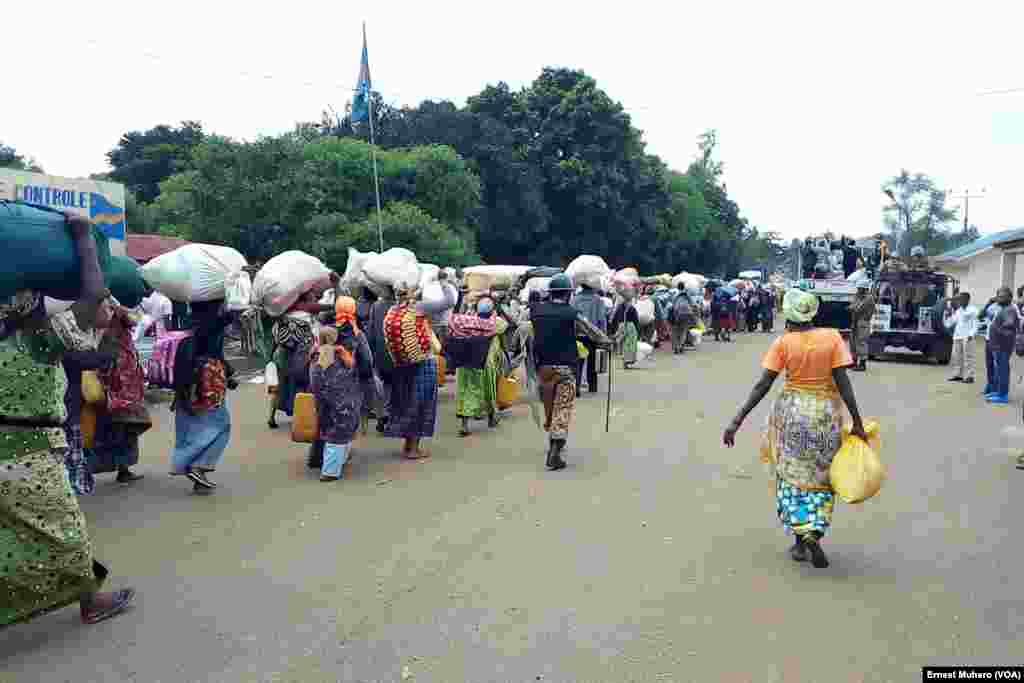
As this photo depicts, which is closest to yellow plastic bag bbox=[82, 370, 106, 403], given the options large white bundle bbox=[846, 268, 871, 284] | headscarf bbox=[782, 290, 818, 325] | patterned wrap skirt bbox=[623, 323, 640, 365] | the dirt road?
the dirt road

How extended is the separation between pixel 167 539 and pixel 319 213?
18760mm

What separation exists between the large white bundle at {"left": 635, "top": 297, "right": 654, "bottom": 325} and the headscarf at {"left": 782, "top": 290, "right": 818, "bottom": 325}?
45.1ft

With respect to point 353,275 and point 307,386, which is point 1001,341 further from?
point 307,386

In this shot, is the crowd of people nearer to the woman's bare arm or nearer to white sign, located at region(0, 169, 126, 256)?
the woman's bare arm

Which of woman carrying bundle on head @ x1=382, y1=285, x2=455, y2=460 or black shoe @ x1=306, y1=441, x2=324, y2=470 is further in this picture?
woman carrying bundle on head @ x1=382, y1=285, x2=455, y2=460

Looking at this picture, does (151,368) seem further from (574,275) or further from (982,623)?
(574,275)

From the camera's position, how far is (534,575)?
4980 millimetres

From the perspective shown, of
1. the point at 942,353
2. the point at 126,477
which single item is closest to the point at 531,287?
the point at 126,477

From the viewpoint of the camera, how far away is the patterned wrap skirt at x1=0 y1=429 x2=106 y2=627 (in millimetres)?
3781

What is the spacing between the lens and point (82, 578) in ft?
13.4

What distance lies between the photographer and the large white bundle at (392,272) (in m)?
8.51

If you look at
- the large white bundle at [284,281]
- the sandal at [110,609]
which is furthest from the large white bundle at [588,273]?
the sandal at [110,609]

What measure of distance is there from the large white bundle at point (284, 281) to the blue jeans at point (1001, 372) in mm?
10138

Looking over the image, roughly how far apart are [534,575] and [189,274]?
11.6ft
